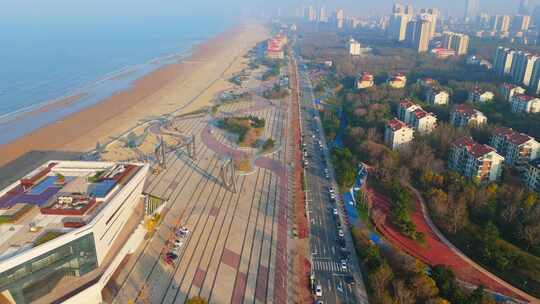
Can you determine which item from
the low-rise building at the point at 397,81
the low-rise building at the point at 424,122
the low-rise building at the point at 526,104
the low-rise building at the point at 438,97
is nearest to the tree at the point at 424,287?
the low-rise building at the point at 424,122

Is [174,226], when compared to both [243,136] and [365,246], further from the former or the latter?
[243,136]

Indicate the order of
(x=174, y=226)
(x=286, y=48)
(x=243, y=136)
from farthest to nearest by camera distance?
(x=286, y=48) → (x=243, y=136) → (x=174, y=226)

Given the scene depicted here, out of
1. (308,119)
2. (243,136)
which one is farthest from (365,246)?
(308,119)

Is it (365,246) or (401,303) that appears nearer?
(401,303)

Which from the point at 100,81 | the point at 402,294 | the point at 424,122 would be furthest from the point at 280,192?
the point at 100,81

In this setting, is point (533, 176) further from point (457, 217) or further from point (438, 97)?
point (438, 97)

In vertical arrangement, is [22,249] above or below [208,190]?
above

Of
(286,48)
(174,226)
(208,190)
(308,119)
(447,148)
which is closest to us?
(174,226)
